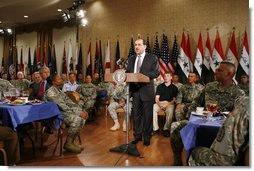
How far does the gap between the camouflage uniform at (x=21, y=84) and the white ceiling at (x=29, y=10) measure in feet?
2.19

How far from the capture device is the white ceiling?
2225mm

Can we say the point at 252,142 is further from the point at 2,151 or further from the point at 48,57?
the point at 48,57

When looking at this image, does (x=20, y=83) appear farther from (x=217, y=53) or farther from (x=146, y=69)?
(x=217, y=53)

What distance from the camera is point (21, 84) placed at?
9.18 feet

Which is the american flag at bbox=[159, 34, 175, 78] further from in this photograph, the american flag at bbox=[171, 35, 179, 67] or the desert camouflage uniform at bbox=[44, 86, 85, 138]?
the desert camouflage uniform at bbox=[44, 86, 85, 138]

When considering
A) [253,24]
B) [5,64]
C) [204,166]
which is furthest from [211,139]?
[5,64]

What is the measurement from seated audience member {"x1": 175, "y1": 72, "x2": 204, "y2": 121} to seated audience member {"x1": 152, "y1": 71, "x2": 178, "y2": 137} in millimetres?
144

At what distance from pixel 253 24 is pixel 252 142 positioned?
2.66 feet

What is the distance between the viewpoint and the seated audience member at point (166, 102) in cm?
360

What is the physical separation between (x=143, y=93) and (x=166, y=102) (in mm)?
874

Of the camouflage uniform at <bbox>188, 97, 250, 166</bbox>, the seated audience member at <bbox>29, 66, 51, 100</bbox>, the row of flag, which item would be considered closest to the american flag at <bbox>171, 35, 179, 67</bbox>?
the row of flag

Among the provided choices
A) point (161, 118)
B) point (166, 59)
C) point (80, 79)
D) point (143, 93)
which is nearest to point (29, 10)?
point (80, 79)

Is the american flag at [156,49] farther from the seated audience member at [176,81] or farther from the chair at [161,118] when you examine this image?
the chair at [161,118]

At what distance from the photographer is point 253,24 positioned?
1703 millimetres
